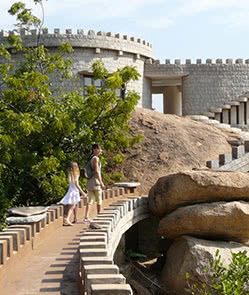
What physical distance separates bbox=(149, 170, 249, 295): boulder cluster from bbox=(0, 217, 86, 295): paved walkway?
199 inches

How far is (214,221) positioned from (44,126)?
6114mm

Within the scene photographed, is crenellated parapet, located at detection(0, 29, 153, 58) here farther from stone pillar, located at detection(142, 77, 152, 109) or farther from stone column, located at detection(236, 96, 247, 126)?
stone column, located at detection(236, 96, 247, 126)

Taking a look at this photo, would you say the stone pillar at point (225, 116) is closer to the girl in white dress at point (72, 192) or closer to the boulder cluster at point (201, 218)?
the boulder cluster at point (201, 218)

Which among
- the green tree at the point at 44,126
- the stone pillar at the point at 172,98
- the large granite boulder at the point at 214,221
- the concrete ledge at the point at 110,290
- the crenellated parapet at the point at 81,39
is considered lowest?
the large granite boulder at the point at 214,221

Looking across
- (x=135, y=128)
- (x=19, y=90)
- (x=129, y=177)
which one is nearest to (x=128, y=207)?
(x=19, y=90)

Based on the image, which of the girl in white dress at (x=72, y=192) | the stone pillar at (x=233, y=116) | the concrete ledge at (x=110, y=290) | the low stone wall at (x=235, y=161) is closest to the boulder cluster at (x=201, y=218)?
the girl in white dress at (x=72, y=192)

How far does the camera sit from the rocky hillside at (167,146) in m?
21.3

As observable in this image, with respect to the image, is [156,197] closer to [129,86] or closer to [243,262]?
[243,262]

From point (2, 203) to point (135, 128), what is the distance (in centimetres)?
1126

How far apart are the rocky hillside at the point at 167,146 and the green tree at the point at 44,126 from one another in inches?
144

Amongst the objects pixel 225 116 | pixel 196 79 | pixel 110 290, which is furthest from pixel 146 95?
pixel 110 290

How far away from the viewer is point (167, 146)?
22609 millimetres

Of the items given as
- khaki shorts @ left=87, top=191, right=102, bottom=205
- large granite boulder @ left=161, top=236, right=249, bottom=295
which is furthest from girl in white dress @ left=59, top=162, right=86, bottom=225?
large granite boulder @ left=161, top=236, right=249, bottom=295

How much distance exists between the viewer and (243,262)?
7.22 m
